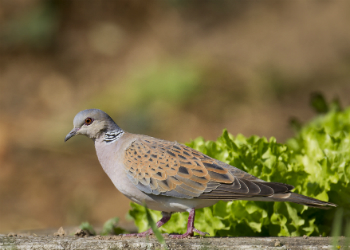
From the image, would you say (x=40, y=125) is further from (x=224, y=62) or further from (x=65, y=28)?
(x=224, y=62)

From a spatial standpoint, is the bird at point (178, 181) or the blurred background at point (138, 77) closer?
the bird at point (178, 181)

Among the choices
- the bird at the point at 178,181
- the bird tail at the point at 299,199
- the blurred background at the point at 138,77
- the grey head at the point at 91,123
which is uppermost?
the blurred background at the point at 138,77

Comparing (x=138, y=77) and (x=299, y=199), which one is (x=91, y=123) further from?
(x=138, y=77)

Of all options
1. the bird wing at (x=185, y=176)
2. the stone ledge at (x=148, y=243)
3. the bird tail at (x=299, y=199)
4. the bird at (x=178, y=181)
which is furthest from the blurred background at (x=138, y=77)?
the bird tail at (x=299, y=199)

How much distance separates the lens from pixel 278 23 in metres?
14.0

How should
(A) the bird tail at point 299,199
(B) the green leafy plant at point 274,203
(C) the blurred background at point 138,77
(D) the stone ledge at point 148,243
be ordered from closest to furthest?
(D) the stone ledge at point 148,243 < (A) the bird tail at point 299,199 < (B) the green leafy plant at point 274,203 < (C) the blurred background at point 138,77

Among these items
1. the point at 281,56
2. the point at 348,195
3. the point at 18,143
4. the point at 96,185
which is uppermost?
the point at 281,56

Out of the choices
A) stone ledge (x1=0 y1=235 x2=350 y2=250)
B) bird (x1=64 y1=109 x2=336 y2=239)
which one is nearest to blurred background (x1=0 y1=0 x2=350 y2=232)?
bird (x1=64 y1=109 x2=336 y2=239)

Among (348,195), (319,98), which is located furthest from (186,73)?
(348,195)

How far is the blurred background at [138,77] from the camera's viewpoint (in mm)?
9547

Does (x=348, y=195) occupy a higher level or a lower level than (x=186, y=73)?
lower

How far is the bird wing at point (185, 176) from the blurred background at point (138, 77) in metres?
4.97

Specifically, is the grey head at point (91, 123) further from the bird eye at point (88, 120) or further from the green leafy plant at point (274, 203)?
the green leafy plant at point (274, 203)

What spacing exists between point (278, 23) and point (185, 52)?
3.19m
